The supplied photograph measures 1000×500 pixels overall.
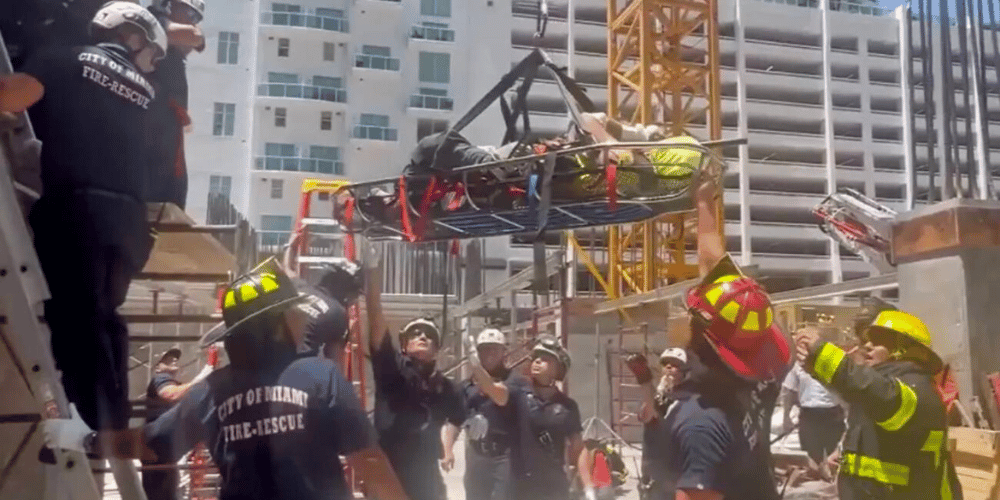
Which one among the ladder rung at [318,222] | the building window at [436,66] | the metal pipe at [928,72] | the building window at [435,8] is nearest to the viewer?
the ladder rung at [318,222]

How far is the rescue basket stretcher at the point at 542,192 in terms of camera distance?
2.82 m

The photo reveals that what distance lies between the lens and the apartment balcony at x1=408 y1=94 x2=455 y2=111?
1660 centimetres

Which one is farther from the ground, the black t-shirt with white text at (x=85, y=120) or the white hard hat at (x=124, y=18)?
the white hard hat at (x=124, y=18)

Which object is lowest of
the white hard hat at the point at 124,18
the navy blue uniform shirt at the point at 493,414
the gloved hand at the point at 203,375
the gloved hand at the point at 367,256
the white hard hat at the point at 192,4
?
the navy blue uniform shirt at the point at 493,414

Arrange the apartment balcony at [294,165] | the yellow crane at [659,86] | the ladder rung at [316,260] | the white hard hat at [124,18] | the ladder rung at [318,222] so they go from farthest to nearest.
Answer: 1. the yellow crane at [659,86]
2. the apartment balcony at [294,165]
3. the ladder rung at [318,222]
4. the ladder rung at [316,260]
5. the white hard hat at [124,18]

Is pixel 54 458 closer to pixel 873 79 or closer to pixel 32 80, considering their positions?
pixel 32 80

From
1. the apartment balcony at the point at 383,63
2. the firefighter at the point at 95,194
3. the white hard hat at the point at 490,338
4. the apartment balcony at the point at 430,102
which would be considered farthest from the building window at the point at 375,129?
the firefighter at the point at 95,194

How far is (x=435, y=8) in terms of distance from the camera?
1781 cm

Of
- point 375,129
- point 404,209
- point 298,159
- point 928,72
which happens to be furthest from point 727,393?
point 375,129

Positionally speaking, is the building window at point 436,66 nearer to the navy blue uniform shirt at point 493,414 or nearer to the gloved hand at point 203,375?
the navy blue uniform shirt at point 493,414

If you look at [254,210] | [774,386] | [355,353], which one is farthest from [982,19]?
[254,210]

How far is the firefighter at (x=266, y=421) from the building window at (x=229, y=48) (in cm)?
1041

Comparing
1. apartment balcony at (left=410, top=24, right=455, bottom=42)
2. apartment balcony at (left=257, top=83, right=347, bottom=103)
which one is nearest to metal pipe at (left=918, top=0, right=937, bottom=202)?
apartment balcony at (left=410, top=24, right=455, bottom=42)

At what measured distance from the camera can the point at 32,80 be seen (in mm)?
1979
